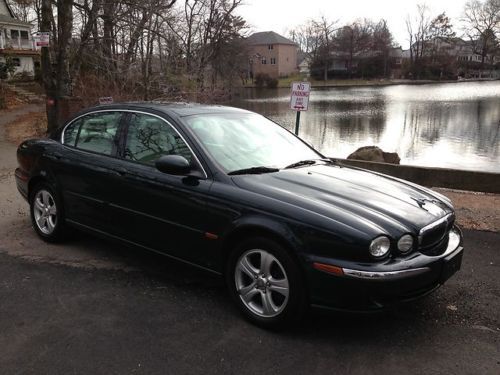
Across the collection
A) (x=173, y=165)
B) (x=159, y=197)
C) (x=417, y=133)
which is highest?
(x=173, y=165)

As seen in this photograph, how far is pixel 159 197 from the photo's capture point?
4.25 m

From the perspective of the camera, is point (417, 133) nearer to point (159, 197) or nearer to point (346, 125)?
point (346, 125)

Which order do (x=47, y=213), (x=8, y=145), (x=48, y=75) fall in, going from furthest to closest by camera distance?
(x=48, y=75) < (x=8, y=145) < (x=47, y=213)

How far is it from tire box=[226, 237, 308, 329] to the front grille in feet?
2.91

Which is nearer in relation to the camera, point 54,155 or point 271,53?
point 54,155

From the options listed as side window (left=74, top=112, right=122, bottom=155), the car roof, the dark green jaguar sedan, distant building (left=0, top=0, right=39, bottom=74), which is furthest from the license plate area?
distant building (left=0, top=0, right=39, bottom=74)

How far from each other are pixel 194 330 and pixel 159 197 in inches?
45.4

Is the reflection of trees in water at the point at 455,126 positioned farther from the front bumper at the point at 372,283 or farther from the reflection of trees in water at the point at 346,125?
the front bumper at the point at 372,283

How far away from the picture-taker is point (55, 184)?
5.37 metres

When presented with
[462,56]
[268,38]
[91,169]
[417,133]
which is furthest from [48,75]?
[462,56]

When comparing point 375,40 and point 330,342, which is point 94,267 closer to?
point 330,342

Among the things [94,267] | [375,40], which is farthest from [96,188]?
[375,40]

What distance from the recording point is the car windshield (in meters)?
4.24

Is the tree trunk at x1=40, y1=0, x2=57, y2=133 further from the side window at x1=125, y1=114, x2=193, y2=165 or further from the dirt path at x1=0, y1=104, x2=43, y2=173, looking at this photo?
the side window at x1=125, y1=114, x2=193, y2=165
